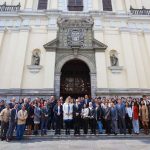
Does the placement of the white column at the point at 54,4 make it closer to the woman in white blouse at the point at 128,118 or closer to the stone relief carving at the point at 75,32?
the stone relief carving at the point at 75,32

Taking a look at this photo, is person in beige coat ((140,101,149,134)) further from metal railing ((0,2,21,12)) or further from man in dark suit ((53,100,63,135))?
metal railing ((0,2,21,12))

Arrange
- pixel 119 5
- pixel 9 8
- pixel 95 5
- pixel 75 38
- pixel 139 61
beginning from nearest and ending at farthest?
1. pixel 139 61
2. pixel 75 38
3. pixel 9 8
4. pixel 95 5
5. pixel 119 5

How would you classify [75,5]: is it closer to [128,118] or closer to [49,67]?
[49,67]

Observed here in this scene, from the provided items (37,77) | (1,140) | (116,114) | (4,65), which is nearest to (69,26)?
(37,77)

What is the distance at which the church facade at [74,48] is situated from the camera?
42.8 ft

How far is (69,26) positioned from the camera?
14727 millimetres

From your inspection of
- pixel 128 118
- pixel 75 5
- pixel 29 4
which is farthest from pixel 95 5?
pixel 128 118

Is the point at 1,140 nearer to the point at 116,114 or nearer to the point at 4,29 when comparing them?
the point at 116,114

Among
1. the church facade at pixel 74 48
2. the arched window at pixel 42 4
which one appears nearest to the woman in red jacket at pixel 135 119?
the church facade at pixel 74 48

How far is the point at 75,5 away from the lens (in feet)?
53.0

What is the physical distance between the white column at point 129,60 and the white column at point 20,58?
7269 mm

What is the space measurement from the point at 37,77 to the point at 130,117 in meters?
7.00

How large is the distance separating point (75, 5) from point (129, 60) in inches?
262

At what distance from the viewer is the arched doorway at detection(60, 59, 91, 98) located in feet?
46.2
